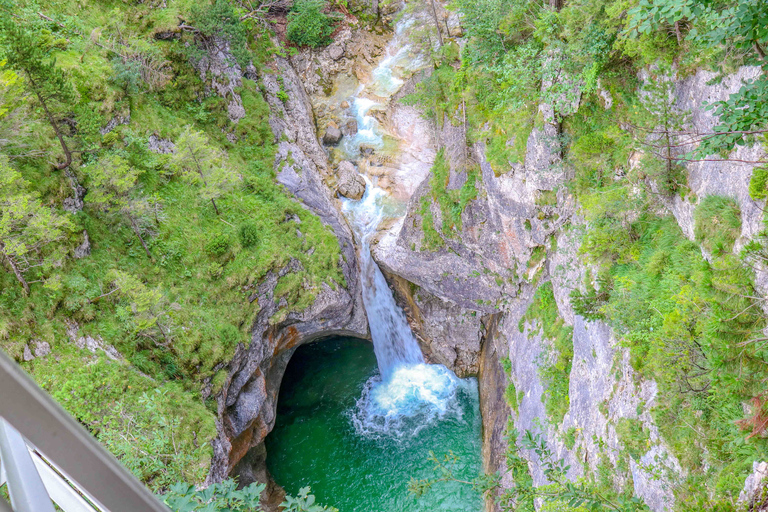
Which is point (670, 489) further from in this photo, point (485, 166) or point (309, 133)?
point (309, 133)

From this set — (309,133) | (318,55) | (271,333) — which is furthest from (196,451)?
(318,55)

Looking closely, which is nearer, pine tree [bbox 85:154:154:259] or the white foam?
pine tree [bbox 85:154:154:259]

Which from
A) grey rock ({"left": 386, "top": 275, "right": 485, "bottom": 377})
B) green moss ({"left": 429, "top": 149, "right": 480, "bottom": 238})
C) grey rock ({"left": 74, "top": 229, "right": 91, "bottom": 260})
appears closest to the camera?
grey rock ({"left": 74, "top": 229, "right": 91, "bottom": 260})

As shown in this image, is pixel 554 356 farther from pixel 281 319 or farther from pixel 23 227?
pixel 23 227

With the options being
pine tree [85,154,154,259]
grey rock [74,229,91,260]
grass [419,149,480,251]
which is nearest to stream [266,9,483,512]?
grass [419,149,480,251]

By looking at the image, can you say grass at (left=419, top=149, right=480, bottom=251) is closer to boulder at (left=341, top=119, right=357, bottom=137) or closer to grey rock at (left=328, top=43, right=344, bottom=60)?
boulder at (left=341, top=119, right=357, bottom=137)

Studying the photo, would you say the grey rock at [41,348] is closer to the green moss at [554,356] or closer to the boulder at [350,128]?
the green moss at [554,356]

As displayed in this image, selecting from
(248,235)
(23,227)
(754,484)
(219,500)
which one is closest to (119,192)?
(23,227)
